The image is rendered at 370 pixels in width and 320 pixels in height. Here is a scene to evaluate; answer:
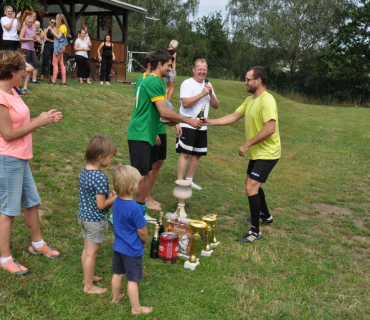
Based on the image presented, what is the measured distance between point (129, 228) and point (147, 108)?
1852 millimetres

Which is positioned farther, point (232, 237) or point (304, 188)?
point (304, 188)

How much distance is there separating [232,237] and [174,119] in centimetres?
158

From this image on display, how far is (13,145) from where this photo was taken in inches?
134

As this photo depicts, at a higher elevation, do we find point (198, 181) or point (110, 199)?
point (110, 199)

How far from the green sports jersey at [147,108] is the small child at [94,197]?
128cm

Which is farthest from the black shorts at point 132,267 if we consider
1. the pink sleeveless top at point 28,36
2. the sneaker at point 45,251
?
the pink sleeveless top at point 28,36

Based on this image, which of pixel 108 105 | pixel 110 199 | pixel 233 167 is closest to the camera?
pixel 110 199

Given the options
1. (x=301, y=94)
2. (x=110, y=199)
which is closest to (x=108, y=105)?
(x=110, y=199)

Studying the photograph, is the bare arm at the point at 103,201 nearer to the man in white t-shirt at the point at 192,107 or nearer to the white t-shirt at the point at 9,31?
the man in white t-shirt at the point at 192,107

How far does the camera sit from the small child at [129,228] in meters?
3.05

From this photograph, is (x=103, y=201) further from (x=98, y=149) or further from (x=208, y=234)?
(x=208, y=234)

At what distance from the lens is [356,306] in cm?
351

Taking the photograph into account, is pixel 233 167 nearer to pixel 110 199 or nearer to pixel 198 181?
pixel 198 181

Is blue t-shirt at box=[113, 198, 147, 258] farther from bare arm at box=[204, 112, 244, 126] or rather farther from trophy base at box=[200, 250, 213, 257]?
bare arm at box=[204, 112, 244, 126]
